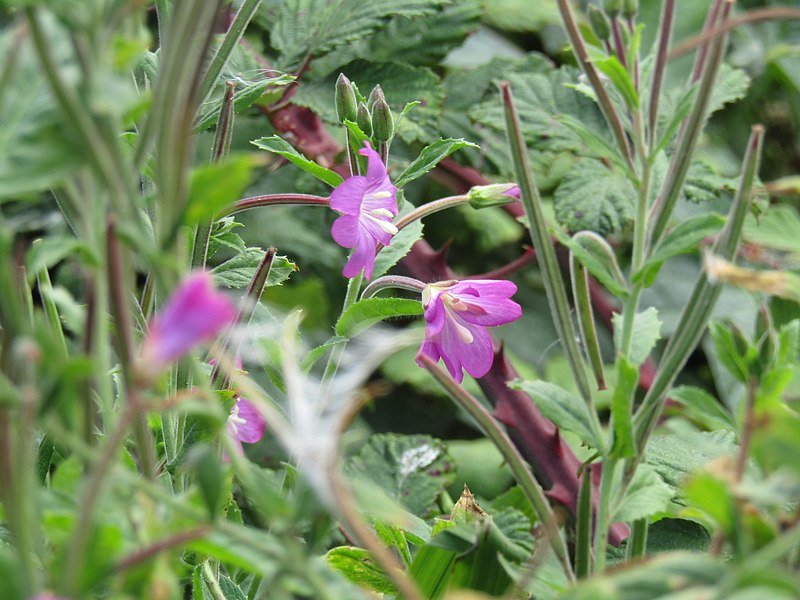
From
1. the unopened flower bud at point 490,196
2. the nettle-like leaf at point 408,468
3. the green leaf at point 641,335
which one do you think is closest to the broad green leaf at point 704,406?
the green leaf at point 641,335

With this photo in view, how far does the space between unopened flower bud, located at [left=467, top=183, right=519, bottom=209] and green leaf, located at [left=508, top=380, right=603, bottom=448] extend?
0.40 feet

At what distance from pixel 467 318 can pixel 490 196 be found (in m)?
0.06

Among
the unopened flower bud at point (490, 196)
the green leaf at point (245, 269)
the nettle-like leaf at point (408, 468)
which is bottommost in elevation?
the nettle-like leaf at point (408, 468)

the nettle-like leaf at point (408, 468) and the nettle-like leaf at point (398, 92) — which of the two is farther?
the nettle-like leaf at point (398, 92)

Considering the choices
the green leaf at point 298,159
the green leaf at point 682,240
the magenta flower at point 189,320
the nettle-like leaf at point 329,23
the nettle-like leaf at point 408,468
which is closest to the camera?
the magenta flower at point 189,320

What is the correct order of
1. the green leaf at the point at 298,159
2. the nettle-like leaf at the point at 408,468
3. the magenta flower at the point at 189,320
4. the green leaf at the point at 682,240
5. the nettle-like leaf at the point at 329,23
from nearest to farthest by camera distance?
1. the magenta flower at the point at 189,320
2. the green leaf at the point at 682,240
3. the green leaf at the point at 298,159
4. the nettle-like leaf at the point at 408,468
5. the nettle-like leaf at the point at 329,23

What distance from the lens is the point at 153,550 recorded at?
19 cm

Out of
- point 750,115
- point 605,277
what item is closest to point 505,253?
point 750,115

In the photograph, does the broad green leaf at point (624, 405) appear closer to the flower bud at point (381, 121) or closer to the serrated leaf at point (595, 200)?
the flower bud at point (381, 121)

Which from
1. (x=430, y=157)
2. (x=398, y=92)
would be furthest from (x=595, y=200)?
(x=430, y=157)

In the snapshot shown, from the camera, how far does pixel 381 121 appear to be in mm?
404

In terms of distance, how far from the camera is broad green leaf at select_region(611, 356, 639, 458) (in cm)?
27

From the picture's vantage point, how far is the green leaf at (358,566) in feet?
1.24

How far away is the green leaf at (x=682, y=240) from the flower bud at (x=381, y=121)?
15 centimetres
